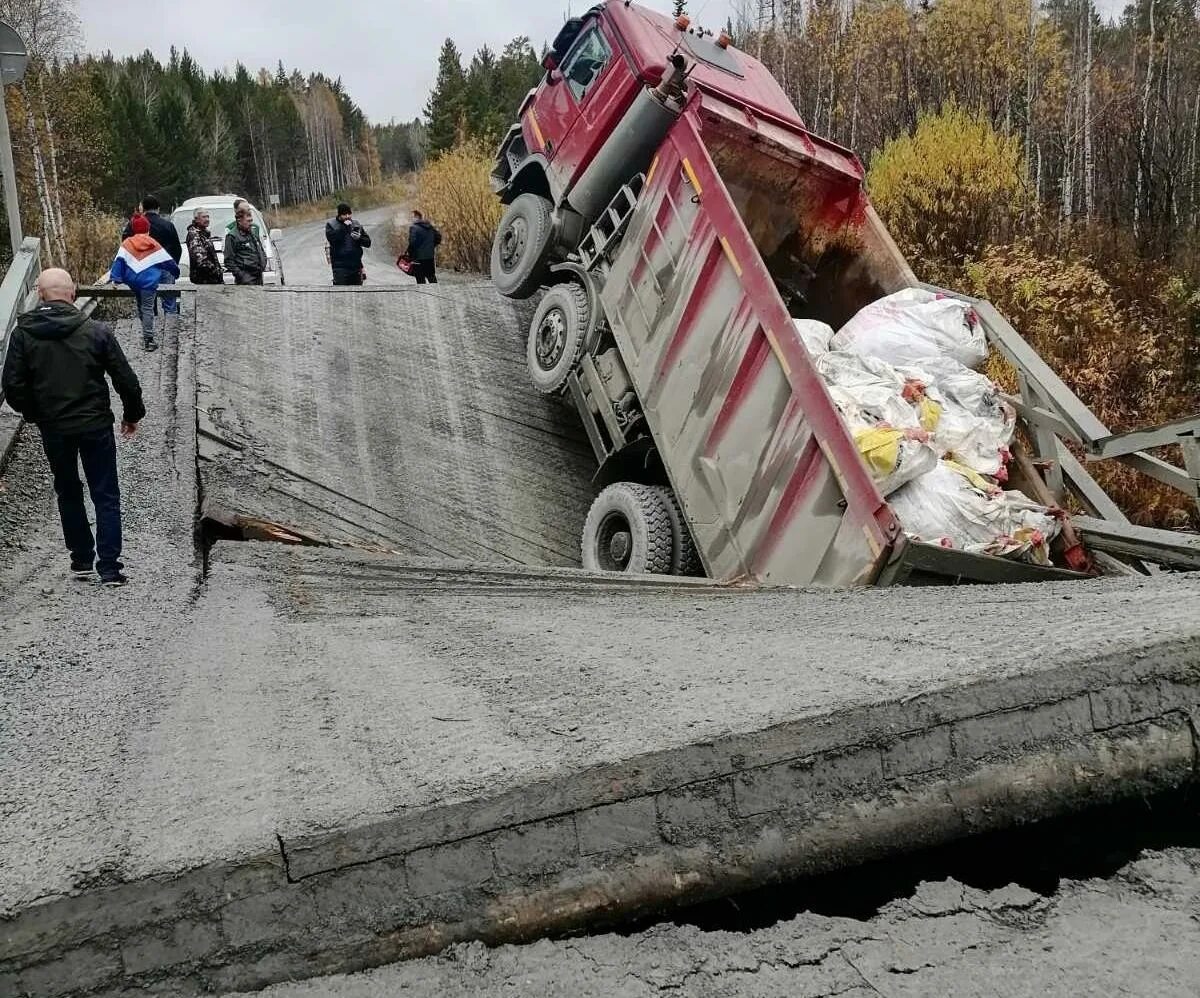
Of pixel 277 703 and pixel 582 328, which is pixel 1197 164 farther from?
pixel 277 703

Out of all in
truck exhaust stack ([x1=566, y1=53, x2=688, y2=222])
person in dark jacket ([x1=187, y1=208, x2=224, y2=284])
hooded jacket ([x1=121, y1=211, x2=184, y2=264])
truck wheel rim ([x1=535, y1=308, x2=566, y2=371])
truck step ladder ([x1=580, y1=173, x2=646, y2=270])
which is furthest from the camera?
person in dark jacket ([x1=187, y1=208, x2=224, y2=284])

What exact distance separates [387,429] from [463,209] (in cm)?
1445

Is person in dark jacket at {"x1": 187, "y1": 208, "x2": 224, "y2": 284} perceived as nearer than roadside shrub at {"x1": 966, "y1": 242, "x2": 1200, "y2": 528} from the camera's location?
No

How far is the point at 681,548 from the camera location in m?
5.70

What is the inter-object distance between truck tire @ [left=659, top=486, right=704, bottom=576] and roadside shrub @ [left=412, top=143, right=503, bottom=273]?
14924 mm

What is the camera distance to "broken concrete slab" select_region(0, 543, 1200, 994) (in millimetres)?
1521

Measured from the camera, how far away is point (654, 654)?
2.86 meters

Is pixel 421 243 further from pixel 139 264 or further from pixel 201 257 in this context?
pixel 139 264

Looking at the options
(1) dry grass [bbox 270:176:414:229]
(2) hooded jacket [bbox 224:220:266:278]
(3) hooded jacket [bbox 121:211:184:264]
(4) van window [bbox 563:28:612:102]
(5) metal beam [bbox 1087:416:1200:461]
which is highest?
(1) dry grass [bbox 270:176:414:229]

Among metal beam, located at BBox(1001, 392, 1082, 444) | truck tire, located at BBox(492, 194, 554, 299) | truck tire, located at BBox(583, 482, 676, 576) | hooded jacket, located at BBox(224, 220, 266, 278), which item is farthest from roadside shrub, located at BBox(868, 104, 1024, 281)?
hooded jacket, located at BBox(224, 220, 266, 278)

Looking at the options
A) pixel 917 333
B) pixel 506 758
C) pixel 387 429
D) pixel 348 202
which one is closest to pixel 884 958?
pixel 506 758

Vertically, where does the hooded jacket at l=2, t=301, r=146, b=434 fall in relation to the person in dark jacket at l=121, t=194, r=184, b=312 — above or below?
below

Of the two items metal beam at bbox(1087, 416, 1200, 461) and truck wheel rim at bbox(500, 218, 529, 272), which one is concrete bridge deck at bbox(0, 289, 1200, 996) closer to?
metal beam at bbox(1087, 416, 1200, 461)

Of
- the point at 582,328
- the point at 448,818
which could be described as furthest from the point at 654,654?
the point at 582,328
